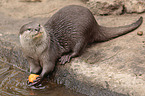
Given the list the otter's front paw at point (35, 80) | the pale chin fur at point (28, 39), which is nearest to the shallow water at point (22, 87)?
the otter's front paw at point (35, 80)

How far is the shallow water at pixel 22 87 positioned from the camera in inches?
92.0

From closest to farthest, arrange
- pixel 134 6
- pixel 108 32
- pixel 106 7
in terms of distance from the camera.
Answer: pixel 108 32
pixel 134 6
pixel 106 7

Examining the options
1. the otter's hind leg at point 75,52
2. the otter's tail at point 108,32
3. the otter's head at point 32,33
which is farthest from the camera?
the otter's tail at point 108,32

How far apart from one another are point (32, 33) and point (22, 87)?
2.24 feet

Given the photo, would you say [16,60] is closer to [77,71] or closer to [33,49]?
[33,49]

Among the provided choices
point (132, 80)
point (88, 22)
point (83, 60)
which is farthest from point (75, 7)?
point (132, 80)

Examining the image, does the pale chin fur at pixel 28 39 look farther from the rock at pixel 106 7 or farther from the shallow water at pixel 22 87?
the rock at pixel 106 7

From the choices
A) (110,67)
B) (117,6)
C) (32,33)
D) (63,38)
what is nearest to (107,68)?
(110,67)

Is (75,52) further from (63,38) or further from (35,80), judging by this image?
(35,80)

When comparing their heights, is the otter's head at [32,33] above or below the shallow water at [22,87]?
above

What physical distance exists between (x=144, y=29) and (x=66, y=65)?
1321 mm

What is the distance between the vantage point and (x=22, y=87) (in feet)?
8.07

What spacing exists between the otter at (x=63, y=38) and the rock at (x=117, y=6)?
83cm

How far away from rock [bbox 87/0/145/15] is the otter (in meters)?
0.83
